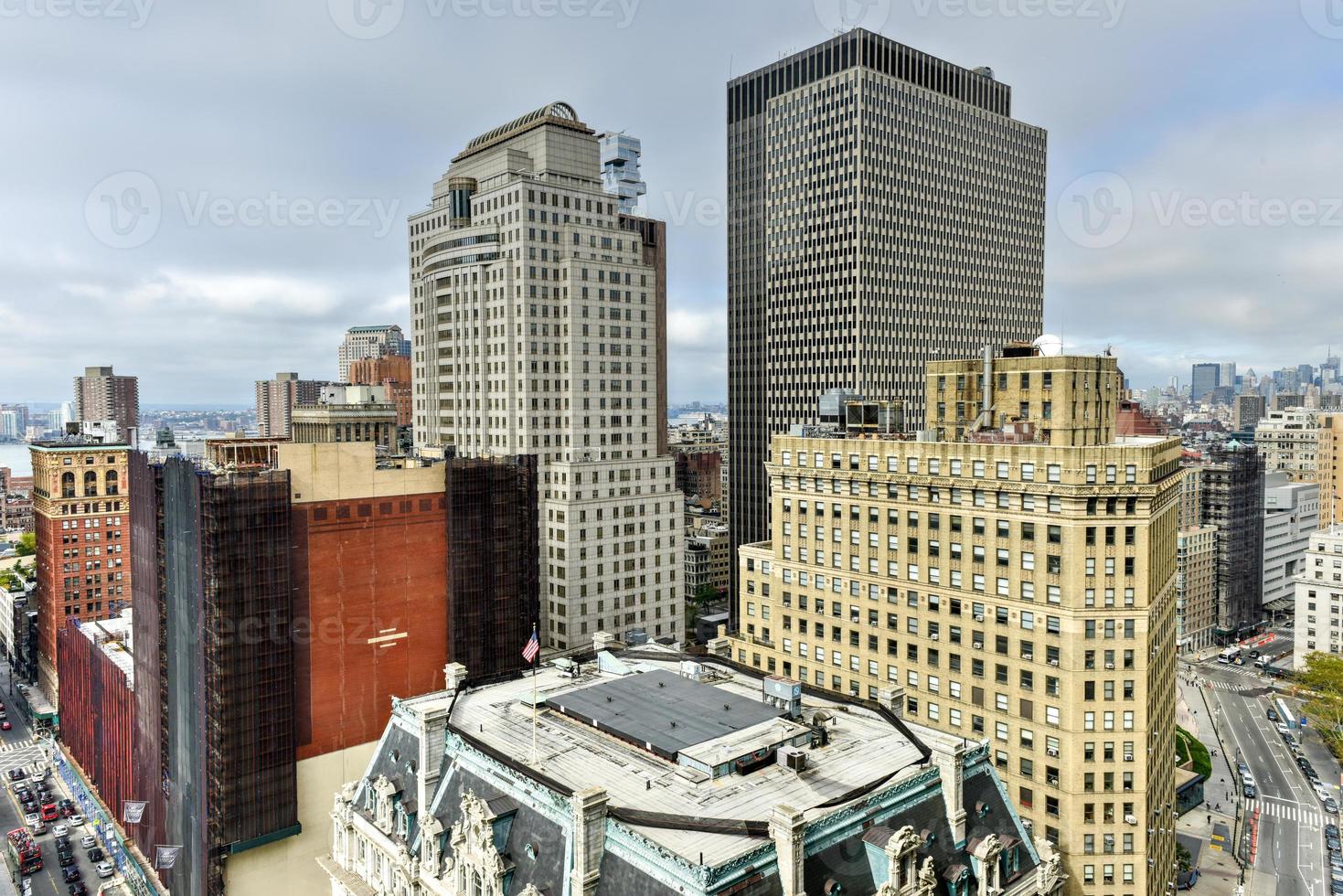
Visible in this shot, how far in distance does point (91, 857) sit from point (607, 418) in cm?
9022

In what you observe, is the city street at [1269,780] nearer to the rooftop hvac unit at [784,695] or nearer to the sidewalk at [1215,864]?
the sidewalk at [1215,864]

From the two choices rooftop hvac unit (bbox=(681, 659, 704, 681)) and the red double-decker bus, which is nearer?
rooftop hvac unit (bbox=(681, 659, 704, 681))

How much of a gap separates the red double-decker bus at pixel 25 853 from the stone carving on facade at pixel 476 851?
299 feet

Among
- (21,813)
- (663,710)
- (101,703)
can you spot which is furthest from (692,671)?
(21,813)

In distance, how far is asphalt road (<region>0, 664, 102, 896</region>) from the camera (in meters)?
103

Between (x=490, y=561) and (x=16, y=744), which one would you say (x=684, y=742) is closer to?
(x=490, y=561)

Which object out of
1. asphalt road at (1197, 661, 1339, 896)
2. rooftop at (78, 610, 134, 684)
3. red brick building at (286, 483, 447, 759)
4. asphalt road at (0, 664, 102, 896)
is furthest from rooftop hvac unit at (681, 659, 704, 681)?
asphalt road at (1197, 661, 1339, 896)

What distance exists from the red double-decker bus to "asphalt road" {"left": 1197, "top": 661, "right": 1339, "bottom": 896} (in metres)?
152

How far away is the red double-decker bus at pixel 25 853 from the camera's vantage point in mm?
104331

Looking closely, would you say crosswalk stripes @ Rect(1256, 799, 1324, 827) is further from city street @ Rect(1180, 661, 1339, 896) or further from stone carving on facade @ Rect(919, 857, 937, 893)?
stone carving on facade @ Rect(919, 857, 937, 893)

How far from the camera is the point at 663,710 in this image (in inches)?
2153

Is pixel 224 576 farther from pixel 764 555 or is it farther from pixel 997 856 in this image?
pixel 997 856

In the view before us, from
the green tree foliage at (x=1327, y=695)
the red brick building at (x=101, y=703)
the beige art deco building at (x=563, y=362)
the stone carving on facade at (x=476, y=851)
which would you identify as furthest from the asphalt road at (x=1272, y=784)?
the red brick building at (x=101, y=703)

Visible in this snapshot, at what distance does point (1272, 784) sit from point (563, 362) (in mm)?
128858
